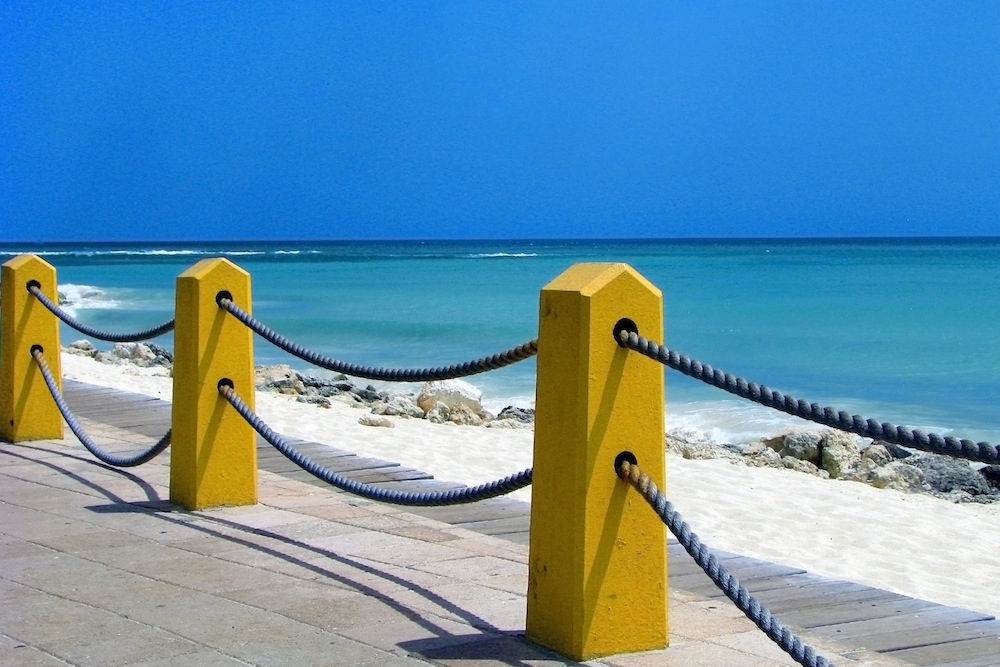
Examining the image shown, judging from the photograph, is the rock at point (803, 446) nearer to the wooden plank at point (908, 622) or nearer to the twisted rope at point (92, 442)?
the twisted rope at point (92, 442)

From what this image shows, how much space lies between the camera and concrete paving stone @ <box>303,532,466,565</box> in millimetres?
5098

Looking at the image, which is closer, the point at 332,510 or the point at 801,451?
the point at 332,510

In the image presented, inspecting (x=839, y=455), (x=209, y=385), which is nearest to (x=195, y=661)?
(x=209, y=385)

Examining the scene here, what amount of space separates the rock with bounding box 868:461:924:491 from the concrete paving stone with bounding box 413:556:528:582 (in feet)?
22.1

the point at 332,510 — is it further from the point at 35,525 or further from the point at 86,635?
the point at 86,635

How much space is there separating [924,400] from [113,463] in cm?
1495

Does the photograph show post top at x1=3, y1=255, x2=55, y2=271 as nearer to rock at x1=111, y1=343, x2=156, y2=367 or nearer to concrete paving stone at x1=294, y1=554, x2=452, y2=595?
concrete paving stone at x1=294, y1=554, x2=452, y2=595

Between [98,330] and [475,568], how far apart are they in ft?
10.6

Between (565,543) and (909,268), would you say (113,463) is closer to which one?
(565,543)

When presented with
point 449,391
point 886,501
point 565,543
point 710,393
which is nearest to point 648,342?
point 565,543

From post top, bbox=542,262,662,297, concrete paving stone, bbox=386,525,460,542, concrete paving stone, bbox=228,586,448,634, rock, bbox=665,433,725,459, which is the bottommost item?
rock, bbox=665,433,725,459

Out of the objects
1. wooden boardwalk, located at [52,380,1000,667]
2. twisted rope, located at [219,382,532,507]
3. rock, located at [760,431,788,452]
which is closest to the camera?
wooden boardwalk, located at [52,380,1000,667]

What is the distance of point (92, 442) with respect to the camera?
7.39 m

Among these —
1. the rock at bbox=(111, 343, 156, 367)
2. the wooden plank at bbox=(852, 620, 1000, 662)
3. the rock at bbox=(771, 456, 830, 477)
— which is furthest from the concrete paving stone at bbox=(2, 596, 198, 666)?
the rock at bbox=(111, 343, 156, 367)
